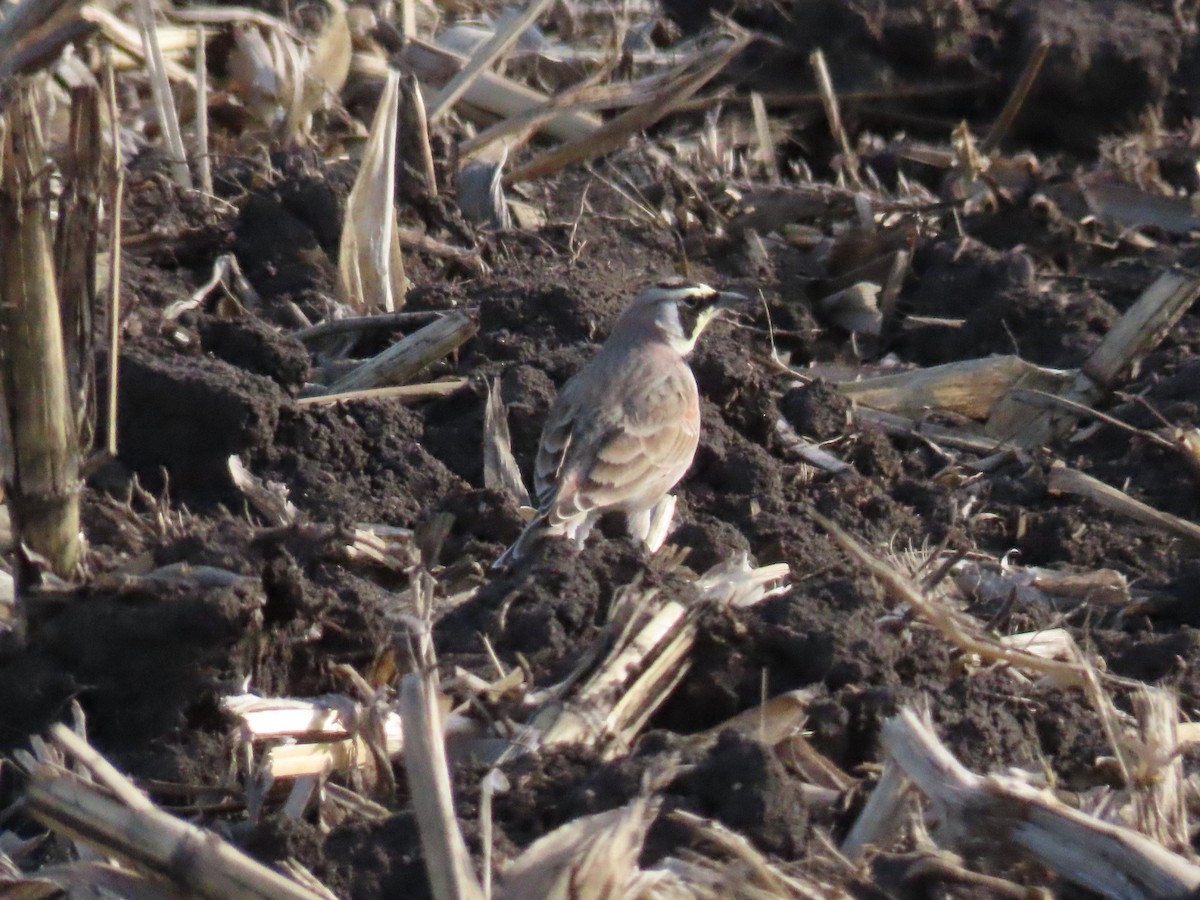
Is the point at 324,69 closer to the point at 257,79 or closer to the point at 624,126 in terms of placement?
the point at 257,79

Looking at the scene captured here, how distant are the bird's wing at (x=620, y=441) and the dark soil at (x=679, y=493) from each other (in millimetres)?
148

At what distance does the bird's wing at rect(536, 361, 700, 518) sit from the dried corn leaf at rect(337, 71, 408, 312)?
1.02 metres

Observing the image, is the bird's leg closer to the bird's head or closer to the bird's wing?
the bird's wing

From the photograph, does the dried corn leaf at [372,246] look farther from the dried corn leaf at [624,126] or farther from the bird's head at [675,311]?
the dried corn leaf at [624,126]

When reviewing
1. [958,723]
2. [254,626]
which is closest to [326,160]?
[254,626]

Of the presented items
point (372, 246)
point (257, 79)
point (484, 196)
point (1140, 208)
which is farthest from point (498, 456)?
point (1140, 208)

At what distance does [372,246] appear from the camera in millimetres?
6871

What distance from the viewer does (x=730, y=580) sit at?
173 inches

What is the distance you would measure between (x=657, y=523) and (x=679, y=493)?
1.37 feet

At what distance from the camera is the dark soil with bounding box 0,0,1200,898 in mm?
3990

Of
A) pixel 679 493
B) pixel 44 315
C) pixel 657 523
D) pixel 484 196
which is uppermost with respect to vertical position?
pixel 44 315

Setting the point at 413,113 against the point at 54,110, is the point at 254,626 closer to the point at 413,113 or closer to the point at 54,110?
the point at 413,113

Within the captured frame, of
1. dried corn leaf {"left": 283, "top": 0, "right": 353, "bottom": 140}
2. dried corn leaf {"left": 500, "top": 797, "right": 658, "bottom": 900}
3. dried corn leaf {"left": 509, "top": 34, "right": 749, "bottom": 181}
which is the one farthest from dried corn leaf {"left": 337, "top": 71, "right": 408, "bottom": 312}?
dried corn leaf {"left": 500, "top": 797, "right": 658, "bottom": 900}

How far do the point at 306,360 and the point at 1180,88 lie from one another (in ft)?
17.5
